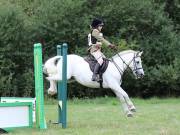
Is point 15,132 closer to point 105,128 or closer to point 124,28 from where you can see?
point 105,128

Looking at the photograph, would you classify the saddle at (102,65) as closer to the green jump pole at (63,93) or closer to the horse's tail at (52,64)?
the horse's tail at (52,64)

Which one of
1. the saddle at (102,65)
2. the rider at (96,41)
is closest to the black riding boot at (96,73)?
the rider at (96,41)

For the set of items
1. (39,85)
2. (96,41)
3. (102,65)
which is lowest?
(39,85)

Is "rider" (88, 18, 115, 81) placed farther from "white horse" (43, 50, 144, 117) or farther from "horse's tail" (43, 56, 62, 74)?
"horse's tail" (43, 56, 62, 74)

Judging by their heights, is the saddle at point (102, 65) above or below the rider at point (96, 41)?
below

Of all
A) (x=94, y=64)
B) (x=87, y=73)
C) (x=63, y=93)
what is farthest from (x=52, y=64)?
(x=63, y=93)

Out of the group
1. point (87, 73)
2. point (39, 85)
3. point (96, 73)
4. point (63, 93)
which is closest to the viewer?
point (39, 85)

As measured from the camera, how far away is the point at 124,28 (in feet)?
93.0

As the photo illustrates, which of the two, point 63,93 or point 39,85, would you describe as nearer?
point 39,85

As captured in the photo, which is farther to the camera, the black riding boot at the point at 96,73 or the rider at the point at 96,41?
the black riding boot at the point at 96,73

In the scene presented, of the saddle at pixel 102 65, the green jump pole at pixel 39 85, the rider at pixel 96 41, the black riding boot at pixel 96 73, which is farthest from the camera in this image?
the saddle at pixel 102 65

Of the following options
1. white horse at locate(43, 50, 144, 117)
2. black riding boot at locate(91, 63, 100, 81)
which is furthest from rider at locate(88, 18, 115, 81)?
white horse at locate(43, 50, 144, 117)

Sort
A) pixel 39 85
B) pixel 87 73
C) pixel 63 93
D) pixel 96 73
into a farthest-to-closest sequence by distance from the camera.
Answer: pixel 87 73, pixel 96 73, pixel 63 93, pixel 39 85

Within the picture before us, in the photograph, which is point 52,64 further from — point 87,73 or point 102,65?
point 102,65
